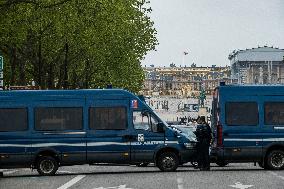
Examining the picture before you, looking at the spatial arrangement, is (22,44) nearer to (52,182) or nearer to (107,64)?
(107,64)

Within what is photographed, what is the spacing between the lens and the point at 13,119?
85.8 feet

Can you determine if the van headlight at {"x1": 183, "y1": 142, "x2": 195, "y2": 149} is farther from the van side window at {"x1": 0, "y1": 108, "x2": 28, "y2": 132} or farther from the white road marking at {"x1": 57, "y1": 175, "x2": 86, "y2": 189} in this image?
the van side window at {"x1": 0, "y1": 108, "x2": 28, "y2": 132}

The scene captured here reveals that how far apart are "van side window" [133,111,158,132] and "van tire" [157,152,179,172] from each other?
0.80 metres

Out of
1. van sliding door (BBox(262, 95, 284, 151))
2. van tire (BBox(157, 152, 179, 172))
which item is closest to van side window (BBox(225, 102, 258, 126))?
van sliding door (BBox(262, 95, 284, 151))

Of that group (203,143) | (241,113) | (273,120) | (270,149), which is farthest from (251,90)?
(203,143)

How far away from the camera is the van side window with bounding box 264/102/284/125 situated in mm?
26688

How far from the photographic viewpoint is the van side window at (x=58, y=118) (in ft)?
86.1

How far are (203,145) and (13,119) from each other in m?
5.64

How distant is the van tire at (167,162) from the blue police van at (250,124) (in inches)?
52.7

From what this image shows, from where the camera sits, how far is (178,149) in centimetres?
2656

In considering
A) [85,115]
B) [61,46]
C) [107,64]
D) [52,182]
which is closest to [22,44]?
[61,46]

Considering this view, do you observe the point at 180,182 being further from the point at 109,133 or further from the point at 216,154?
the point at 216,154

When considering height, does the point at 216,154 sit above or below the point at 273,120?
below

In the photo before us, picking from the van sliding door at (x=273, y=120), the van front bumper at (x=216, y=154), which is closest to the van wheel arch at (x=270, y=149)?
the van sliding door at (x=273, y=120)
